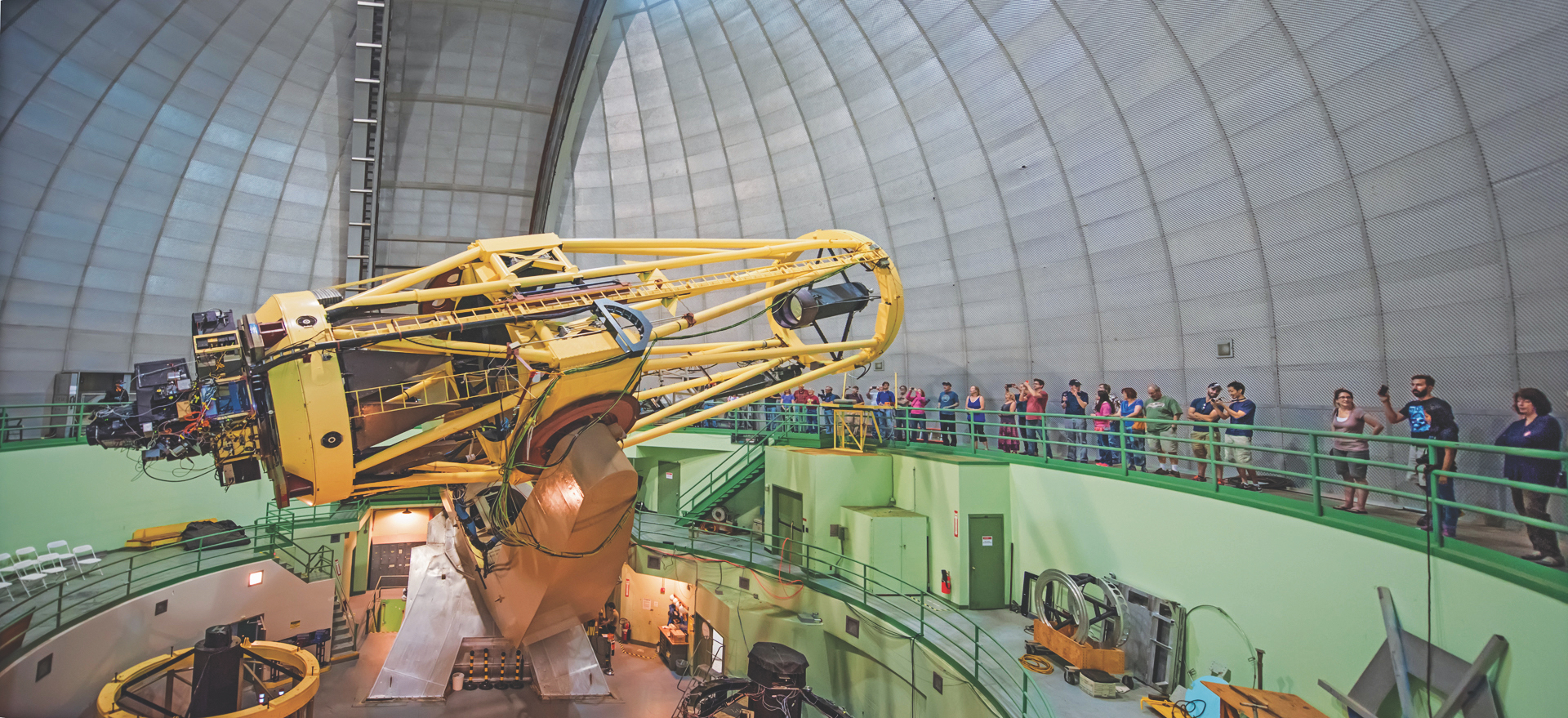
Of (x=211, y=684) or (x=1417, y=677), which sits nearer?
(x=1417, y=677)

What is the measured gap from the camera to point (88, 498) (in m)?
16.6

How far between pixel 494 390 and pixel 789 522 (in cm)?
1212

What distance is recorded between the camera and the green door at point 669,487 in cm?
2606

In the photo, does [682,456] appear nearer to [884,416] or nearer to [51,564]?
[884,416]

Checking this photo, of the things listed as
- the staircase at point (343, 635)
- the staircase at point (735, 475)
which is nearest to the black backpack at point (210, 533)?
the staircase at point (343, 635)

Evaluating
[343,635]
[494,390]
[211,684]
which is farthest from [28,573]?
[494,390]

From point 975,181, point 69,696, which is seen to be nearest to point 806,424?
point 975,181

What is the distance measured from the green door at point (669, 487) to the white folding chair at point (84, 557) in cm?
1538

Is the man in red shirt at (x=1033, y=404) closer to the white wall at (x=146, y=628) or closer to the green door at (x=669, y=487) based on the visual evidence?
the green door at (x=669, y=487)

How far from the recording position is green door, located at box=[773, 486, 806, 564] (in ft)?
61.3

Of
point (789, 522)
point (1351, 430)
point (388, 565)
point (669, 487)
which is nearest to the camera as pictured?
point (1351, 430)

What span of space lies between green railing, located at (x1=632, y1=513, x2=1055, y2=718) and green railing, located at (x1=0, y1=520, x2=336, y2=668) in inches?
386

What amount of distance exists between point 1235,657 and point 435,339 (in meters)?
11.9

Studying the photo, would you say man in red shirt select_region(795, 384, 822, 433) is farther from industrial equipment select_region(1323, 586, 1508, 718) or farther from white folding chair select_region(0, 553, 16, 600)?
white folding chair select_region(0, 553, 16, 600)
